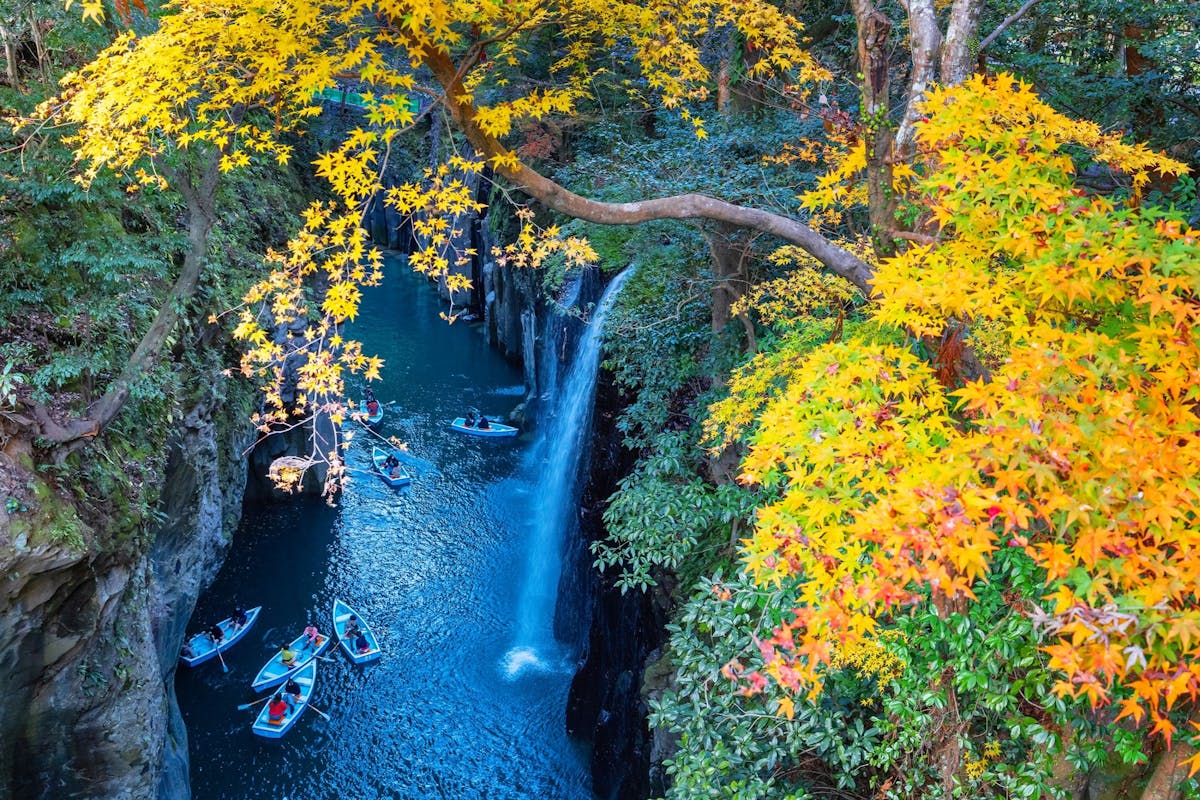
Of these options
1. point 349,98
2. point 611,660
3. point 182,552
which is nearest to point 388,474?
point 182,552

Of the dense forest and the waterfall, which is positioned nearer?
the dense forest

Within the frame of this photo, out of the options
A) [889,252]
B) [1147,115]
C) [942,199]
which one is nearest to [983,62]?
A: [1147,115]

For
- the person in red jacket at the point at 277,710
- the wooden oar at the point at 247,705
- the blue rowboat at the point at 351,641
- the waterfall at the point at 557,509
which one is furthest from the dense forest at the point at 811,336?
the blue rowboat at the point at 351,641

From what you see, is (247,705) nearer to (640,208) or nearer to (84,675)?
(84,675)

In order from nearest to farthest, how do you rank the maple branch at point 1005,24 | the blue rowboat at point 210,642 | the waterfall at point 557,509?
1. the maple branch at point 1005,24
2. the blue rowboat at point 210,642
3. the waterfall at point 557,509

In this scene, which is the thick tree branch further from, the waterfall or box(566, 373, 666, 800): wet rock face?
the waterfall

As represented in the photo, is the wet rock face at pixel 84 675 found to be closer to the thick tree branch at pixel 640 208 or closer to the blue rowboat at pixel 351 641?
the blue rowboat at pixel 351 641

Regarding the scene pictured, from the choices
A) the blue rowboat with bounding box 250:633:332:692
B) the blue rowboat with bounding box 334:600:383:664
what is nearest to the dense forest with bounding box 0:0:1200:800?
the blue rowboat with bounding box 250:633:332:692
